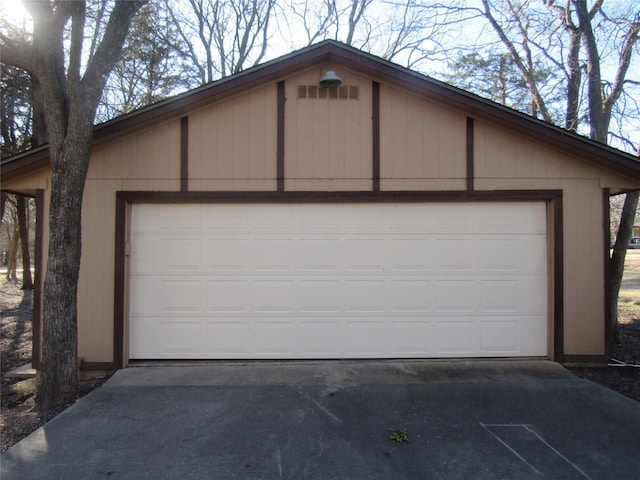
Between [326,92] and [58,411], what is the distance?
16.9 ft

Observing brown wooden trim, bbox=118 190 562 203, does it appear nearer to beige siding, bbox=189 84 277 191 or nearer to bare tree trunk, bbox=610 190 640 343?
beige siding, bbox=189 84 277 191

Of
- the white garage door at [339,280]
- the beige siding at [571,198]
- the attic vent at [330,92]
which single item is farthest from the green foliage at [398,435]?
the attic vent at [330,92]

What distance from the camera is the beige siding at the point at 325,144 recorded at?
5785 mm

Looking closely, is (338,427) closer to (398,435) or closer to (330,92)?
(398,435)

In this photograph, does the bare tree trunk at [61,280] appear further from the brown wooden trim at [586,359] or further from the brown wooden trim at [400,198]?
the brown wooden trim at [586,359]

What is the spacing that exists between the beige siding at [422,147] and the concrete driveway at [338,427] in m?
2.59

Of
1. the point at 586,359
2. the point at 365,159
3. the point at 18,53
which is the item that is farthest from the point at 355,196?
the point at 18,53

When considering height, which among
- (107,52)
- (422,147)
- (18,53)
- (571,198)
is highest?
(107,52)

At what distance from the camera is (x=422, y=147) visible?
5812 mm

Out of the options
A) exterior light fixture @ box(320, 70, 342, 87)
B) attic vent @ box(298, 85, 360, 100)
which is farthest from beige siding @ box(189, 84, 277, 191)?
exterior light fixture @ box(320, 70, 342, 87)

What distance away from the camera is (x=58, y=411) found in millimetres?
4363

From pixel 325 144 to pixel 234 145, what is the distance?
1288 millimetres

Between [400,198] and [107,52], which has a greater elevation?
[107,52]

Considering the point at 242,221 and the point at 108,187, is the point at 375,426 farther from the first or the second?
the point at 108,187
